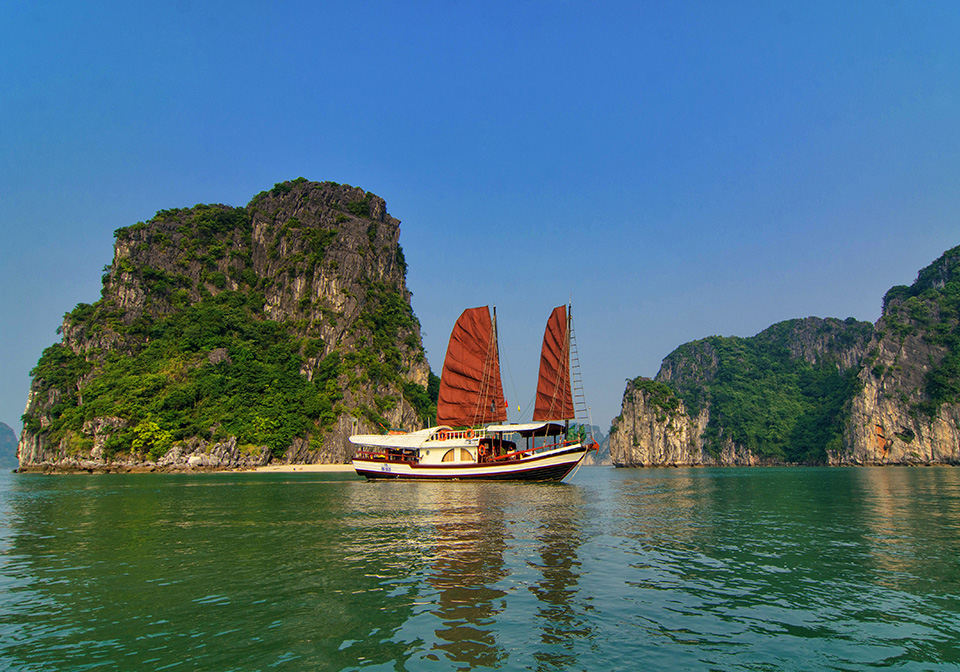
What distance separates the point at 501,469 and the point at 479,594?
32.7 m

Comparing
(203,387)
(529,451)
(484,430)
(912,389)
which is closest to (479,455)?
(484,430)

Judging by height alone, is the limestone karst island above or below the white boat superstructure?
above

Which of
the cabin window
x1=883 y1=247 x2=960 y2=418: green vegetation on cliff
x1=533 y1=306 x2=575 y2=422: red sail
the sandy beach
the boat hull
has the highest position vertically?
x1=883 y1=247 x2=960 y2=418: green vegetation on cliff

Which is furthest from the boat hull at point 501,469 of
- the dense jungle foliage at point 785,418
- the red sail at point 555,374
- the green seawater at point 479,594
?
the dense jungle foliage at point 785,418

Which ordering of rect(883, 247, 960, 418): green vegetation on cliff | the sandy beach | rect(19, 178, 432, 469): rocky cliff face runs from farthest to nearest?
rect(883, 247, 960, 418): green vegetation on cliff, rect(19, 178, 432, 469): rocky cliff face, the sandy beach

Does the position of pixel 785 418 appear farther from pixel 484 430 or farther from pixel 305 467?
pixel 484 430

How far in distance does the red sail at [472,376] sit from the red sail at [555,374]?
14.2 feet

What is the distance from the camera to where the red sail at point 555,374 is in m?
44.1

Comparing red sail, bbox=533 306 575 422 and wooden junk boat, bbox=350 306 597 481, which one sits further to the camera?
red sail, bbox=533 306 575 422

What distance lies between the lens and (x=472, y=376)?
1960 inches

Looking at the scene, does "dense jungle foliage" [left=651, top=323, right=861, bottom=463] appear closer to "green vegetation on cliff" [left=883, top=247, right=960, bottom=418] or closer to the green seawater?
"green vegetation on cliff" [left=883, top=247, right=960, bottom=418]

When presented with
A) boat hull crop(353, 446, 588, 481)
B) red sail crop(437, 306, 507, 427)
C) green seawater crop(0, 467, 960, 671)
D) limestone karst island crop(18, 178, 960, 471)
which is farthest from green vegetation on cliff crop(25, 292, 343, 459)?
green seawater crop(0, 467, 960, 671)

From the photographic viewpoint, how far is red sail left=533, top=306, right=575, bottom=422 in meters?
44.1

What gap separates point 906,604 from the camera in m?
9.42
